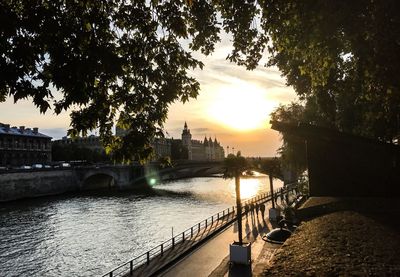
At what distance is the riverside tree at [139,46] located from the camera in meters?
7.31

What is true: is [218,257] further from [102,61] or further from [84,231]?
[84,231]

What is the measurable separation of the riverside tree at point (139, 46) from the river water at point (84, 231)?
19.2 m

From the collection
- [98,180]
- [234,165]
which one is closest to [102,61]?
[234,165]

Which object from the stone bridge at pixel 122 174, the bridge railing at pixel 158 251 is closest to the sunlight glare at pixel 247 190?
the stone bridge at pixel 122 174

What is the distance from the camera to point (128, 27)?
31.9 feet

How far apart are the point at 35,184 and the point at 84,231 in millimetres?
40228

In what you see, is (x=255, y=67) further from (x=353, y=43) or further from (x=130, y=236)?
(x=130, y=236)

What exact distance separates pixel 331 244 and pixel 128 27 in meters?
8.14

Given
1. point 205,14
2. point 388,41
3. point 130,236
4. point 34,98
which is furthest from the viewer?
point 130,236

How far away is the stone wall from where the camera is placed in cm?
6612

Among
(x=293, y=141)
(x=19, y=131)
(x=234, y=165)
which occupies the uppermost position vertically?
(x=19, y=131)

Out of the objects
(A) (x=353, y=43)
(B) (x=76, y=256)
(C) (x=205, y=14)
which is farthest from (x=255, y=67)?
(B) (x=76, y=256)

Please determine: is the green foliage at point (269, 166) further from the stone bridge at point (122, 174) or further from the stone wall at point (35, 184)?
the stone wall at point (35, 184)

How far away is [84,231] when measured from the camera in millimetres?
38531
